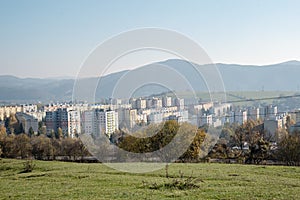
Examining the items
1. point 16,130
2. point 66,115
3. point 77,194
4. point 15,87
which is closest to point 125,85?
point 77,194

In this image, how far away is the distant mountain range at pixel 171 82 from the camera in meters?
14.8

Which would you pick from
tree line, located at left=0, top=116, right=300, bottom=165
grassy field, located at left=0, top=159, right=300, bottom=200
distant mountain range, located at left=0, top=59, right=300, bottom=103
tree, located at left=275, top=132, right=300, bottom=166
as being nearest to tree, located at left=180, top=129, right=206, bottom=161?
tree line, located at left=0, top=116, right=300, bottom=165

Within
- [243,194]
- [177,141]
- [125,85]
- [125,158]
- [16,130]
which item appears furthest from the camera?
[16,130]

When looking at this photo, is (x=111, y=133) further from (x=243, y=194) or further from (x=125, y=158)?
(x=243, y=194)

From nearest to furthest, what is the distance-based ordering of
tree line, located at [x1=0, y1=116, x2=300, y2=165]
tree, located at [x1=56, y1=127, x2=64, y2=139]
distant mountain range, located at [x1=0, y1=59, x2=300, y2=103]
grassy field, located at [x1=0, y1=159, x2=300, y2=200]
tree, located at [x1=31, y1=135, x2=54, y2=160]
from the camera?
1. grassy field, located at [x1=0, y1=159, x2=300, y2=200]
2. distant mountain range, located at [x1=0, y1=59, x2=300, y2=103]
3. tree line, located at [x1=0, y1=116, x2=300, y2=165]
4. tree, located at [x1=31, y1=135, x2=54, y2=160]
5. tree, located at [x1=56, y1=127, x2=64, y2=139]

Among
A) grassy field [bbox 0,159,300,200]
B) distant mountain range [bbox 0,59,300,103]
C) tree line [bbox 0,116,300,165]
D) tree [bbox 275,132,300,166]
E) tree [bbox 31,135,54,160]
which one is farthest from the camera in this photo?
tree [bbox 31,135,54,160]

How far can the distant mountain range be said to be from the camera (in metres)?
14.8

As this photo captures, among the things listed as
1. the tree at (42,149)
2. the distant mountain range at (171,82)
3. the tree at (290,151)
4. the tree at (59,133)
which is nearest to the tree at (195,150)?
the distant mountain range at (171,82)

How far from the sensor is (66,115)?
184 ft

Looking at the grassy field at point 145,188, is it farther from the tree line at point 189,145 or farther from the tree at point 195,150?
the tree at point 195,150

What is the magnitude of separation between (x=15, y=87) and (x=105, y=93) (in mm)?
102995

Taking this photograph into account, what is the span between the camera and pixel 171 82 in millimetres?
15336

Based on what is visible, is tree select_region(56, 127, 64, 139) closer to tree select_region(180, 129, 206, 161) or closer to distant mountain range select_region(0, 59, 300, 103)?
distant mountain range select_region(0, 59, 300, 103)

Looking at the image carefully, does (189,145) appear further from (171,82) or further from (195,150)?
(171,82)
